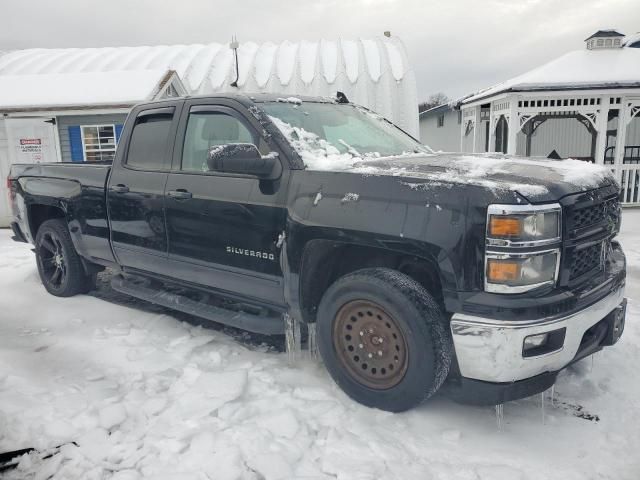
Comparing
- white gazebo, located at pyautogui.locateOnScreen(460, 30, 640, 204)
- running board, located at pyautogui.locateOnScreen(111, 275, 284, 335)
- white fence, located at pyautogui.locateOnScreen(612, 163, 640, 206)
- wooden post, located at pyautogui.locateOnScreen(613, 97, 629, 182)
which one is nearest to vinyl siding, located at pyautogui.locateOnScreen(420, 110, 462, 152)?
white gazebo, located at pyautogui.locateOnScreen(460, 30, 640, 204)

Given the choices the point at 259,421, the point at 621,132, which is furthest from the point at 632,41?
the point at 259,421

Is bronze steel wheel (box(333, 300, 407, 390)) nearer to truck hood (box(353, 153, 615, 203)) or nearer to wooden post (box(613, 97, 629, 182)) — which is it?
truck hood (box(353, 153, 615, 203))

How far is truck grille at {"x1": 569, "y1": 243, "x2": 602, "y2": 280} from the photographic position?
2.80 metres

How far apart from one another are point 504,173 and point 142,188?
2761mm

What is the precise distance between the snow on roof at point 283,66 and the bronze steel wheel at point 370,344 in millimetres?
11455

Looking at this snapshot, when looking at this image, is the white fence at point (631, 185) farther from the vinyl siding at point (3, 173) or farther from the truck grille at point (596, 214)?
the vinyl siding at point (3, 173)

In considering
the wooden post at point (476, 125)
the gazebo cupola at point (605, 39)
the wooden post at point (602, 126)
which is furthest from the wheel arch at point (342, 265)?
the wooden post at point (476, 125)

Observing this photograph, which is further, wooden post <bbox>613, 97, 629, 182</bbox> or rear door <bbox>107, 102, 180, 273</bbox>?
wooden post <bbox>613, 97, 629, 182</bbox>

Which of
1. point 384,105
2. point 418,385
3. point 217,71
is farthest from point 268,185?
point 217,71

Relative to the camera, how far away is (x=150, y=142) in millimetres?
4371

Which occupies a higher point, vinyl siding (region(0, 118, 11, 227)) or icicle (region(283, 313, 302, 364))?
vinyl siding (region(0, 118, 11, 227))

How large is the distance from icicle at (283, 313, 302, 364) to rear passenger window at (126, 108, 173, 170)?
1.58 m

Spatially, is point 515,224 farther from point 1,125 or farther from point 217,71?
point 217,71

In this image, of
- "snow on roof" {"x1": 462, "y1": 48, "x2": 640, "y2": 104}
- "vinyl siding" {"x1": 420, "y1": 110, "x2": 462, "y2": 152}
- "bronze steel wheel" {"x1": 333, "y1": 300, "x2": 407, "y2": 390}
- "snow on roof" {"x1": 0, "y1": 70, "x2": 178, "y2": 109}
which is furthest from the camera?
"vinyl siding" {"x1": 420, "y1": 110, "x2": 462, "y2": 152}
